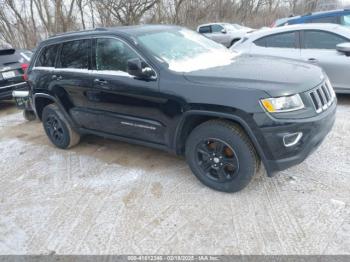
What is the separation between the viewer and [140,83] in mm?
3340

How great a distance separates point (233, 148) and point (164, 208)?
0.91 m

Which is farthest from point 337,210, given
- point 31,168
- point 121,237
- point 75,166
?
point 31,168

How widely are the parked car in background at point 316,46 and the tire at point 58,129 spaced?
10.7ft

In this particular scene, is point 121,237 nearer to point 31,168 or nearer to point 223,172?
point 223,172

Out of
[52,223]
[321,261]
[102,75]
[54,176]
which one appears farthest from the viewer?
[54,176]

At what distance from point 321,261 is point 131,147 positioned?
2.98m

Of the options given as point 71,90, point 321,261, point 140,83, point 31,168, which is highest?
point 140,83

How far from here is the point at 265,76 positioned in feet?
9.33

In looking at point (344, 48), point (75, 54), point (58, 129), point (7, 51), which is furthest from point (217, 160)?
point (7, 51)

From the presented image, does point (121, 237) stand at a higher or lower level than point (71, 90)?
lower

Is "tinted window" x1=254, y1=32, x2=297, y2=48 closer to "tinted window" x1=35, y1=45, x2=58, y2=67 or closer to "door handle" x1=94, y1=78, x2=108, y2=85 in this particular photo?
"door handle" x1=94, y1=78, x2=108, y2=85

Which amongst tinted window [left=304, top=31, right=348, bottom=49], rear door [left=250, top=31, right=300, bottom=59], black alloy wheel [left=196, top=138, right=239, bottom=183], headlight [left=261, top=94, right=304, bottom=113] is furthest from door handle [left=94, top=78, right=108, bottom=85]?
tinted window [left=304, top=31, right=348, bottom=49]

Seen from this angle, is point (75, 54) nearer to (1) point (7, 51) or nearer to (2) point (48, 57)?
(2) point (48, 57)

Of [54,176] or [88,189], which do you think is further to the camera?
[54,176]
